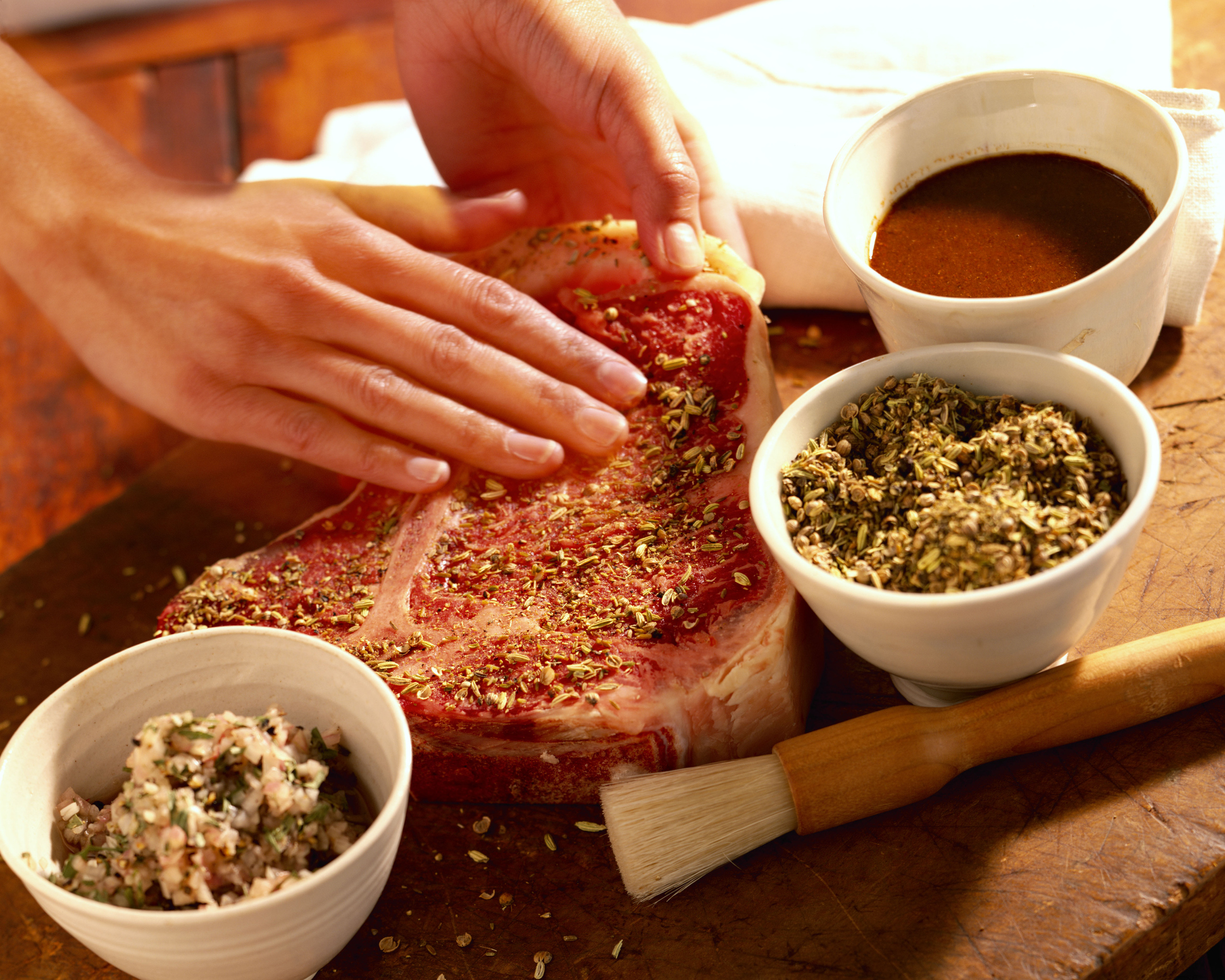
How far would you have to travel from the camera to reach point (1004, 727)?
1.67m

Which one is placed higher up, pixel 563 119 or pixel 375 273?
pixel 563 119

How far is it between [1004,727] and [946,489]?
40 centimetres

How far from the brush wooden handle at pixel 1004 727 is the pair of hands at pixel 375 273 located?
0.77 meters

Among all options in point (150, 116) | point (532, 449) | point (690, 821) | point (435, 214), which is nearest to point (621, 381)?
point (532, 449)

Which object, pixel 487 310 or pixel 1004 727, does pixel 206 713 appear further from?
pixel 1004 727

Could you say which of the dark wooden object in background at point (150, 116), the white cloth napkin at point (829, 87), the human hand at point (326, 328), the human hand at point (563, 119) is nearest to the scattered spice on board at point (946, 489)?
the human hand at point (326, 328)

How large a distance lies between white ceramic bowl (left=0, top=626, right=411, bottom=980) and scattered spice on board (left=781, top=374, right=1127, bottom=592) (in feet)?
2.41

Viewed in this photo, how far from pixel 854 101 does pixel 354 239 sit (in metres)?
1.32

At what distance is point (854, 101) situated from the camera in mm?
2703

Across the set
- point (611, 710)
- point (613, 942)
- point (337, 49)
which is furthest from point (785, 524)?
point (337, 49)

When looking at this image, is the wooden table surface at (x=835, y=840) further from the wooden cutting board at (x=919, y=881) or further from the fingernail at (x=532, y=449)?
the fingernail at (x=532, y=449)

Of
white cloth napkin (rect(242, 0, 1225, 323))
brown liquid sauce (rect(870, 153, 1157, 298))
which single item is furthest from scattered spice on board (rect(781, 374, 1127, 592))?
white cloth napkin (rect(242, 0, 1225, 323))

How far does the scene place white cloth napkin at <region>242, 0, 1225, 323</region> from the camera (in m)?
2.23

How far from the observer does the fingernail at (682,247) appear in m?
2.20
